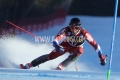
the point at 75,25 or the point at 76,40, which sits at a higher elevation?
the point at 75,25

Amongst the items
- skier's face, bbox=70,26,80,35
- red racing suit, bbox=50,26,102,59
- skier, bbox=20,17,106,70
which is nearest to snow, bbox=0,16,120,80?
skier, bbox=20,17,106,70

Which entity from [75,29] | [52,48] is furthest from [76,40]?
[52,48]

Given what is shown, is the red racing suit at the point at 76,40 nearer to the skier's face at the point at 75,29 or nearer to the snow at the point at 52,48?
the skier's face at the point at 75,29

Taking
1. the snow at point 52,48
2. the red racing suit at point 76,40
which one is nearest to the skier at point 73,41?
Answer: the red racing suit at point 76,40

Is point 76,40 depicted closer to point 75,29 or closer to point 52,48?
point 75,29

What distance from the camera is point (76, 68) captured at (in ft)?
20.5

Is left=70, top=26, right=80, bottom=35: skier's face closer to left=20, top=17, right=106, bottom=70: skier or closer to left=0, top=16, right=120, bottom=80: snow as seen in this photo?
left=20, top=17, right=106, bottom=70: skier

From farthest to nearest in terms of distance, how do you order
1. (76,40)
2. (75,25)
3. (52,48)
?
(52,48)
(76,40)
(75,25)

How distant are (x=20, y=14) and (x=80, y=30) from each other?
3365 mm

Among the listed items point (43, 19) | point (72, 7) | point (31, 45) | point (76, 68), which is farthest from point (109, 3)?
point (76, 68)

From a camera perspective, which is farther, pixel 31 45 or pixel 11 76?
pixel 31 45

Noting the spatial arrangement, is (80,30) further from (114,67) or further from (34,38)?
(34,38)

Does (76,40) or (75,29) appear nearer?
(75,29)

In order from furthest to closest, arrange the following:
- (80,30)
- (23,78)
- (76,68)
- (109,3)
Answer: (109,3) → (76,68) → (80,30) → (23,78)
